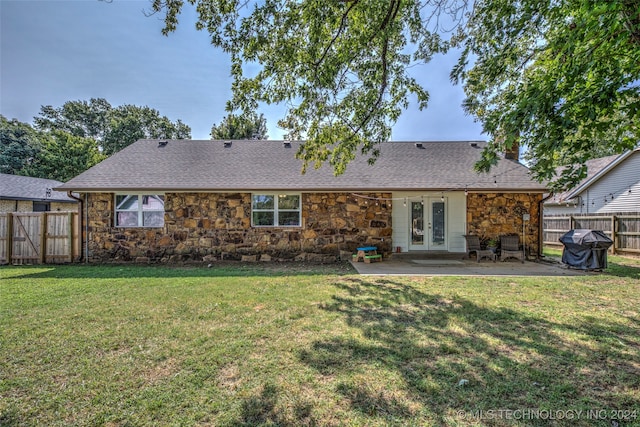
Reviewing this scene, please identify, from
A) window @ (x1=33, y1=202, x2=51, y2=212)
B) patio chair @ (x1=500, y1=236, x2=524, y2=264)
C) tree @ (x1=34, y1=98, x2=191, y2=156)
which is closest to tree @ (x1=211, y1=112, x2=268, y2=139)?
tree @ (x1=34, y1=98, x2=191, y2=156)

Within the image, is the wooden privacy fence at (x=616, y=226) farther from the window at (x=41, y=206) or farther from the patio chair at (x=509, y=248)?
the window at (x=41, y=206)

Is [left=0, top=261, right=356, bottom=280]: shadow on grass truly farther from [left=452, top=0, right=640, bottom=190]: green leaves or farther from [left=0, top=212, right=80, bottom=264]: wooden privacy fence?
[left=452, top=0, right=640, bottom=190]: green leaves

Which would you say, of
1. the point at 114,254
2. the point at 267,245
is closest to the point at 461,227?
the point at 267,245

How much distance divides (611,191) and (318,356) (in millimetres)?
18480

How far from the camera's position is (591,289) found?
6.34 m

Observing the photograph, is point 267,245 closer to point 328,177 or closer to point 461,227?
point 328,177

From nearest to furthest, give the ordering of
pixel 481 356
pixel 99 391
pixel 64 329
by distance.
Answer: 1. pixel 99 391
2. pixel 481 356
3. pixel 64 329

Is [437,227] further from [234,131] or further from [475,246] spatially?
[234,131]

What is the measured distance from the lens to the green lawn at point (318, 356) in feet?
8.03

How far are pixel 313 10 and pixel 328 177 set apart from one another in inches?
225

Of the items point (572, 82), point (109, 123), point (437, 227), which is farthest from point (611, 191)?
point (109, 123)

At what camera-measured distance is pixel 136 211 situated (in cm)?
1048

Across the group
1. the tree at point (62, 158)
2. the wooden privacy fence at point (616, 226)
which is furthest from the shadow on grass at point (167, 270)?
the tree at point (62, 158)

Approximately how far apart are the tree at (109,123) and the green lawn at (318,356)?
31.4 meters
